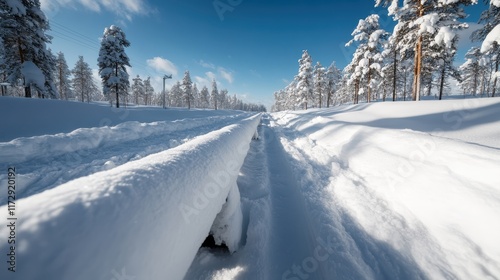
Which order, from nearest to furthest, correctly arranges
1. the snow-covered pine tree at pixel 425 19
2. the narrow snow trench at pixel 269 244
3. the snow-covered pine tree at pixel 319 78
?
1. the narrow snow trench at pixel 269 244
2. the snow-covered pine tree at pixel 425 19
3. the snow-covered pine tree at pixel 319 78

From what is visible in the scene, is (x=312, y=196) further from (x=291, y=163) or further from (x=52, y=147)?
(x=52, y=147)

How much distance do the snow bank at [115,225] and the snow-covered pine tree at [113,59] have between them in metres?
28.6

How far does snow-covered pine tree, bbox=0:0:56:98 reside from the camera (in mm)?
12492

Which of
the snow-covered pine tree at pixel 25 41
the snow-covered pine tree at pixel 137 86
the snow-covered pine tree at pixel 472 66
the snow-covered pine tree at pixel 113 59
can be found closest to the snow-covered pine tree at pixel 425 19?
the snow-covered pine tree at pixel 25 41

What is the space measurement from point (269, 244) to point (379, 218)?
166 cm

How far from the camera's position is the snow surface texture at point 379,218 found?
2.04 m

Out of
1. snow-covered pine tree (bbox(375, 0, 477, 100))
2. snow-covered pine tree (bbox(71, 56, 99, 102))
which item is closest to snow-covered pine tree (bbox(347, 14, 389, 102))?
snow-covered pine tree (bbox(375, 0, 477, 100))

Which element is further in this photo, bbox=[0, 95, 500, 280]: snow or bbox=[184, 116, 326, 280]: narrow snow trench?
bbox=[184, 116, 326, 280]: narrow snow trench

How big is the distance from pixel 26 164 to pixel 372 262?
6541mm

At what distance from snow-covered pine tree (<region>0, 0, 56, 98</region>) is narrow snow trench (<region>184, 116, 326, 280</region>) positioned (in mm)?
18819

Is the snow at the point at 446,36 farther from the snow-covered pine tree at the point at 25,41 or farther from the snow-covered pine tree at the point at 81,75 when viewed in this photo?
the snow-covered pine tree at the point at 81,75

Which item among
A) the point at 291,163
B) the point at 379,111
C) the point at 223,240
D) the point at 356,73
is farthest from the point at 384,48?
the point at 223,240

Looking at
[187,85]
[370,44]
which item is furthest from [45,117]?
[187,85]

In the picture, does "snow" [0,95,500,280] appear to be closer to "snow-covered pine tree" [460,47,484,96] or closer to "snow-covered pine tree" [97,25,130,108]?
"snow-covered pine tree" [97,25,130,108]
